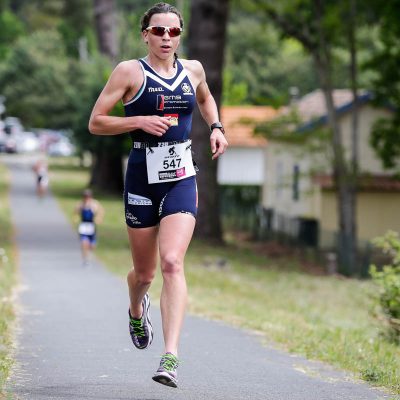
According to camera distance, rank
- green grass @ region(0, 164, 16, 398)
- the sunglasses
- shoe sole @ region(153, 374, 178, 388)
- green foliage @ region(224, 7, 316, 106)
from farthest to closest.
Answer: green foliage @ region(224, 7, 316, 106)
green grass @ region(0, 164, 16, 398)
the sunglasses
shoe sole @ region(153, 374, 178, 388)

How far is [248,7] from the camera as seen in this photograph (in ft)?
111

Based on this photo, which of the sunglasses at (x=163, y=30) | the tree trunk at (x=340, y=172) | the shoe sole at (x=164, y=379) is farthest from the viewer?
the tree trunk at (x=340, y=172)

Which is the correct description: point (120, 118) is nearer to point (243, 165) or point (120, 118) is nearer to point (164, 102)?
point (164, 102)

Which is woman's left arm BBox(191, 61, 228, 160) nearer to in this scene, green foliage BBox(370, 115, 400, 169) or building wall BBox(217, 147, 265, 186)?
green foliage BBox(370, 115, 400, 169)

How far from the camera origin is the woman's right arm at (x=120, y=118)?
7.00 meters

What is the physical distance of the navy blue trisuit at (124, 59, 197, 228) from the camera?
7.14m

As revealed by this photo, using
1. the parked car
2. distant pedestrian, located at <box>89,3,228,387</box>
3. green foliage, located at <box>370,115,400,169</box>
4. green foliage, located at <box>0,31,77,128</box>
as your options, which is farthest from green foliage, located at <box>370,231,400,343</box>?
the parked car

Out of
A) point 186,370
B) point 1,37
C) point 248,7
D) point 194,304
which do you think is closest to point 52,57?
point 1,37

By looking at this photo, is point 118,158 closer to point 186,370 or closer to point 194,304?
point 194,304

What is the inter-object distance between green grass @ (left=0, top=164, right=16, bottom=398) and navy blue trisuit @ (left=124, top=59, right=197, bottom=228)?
4.86 feet

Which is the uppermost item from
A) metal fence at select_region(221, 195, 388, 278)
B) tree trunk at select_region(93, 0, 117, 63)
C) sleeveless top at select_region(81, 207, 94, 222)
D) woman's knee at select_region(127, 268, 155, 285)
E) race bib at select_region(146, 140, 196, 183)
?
tree trunk at select_region(93, 0, 117, 63)

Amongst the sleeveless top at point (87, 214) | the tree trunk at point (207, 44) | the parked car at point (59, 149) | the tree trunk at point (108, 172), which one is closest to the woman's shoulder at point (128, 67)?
the sleeveless top at point (87, 214)

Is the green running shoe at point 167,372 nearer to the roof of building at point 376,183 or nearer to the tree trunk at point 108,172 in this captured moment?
the roof of building at point 376,183

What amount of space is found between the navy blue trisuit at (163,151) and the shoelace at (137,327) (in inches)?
37.3
